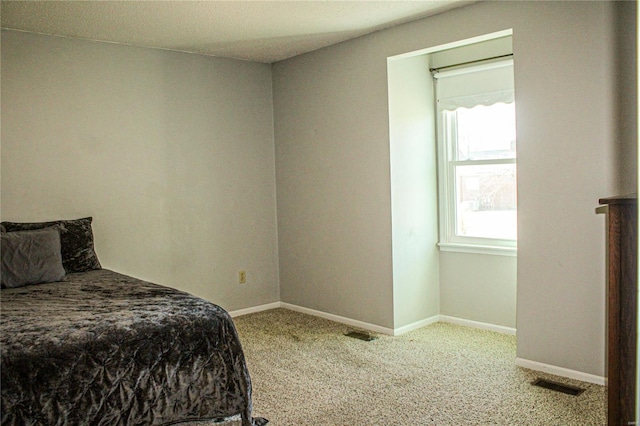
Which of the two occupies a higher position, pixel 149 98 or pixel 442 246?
pixel 149 98

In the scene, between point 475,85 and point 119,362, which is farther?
point 475,85

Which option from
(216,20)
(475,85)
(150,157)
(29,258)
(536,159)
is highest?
(216,20)

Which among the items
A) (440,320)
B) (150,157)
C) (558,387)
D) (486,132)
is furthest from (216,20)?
(558,387)

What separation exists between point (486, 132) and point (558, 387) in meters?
1.97

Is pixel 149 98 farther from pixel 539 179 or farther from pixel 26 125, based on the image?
pixel 539 179

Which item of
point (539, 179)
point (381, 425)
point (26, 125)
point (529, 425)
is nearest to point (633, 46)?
point (539, 179)

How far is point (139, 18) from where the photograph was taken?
11.9ft

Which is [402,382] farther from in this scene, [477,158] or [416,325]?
[477,158]

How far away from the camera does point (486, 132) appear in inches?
167

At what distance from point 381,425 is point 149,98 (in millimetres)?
3077

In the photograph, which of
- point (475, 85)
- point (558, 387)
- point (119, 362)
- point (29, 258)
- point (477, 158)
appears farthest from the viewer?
point (477, 158)

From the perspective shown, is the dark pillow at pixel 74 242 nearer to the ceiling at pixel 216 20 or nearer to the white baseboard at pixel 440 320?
the ceiling at pixel 216 20

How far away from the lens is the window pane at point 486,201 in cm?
413

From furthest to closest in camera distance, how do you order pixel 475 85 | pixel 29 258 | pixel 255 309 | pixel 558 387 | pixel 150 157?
pixel 255 309 < pixel 150 157 < pixel 475 85 < pixel 29 258 < pixel 558 387
